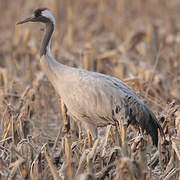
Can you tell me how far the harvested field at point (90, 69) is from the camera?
140 inches

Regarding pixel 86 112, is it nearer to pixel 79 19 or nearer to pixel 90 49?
pixel 90 49

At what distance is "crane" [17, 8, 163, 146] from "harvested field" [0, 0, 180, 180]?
0.51 feet

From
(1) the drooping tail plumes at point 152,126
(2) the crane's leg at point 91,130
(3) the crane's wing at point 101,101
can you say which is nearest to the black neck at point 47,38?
(3) the crane's wing at point 101,101

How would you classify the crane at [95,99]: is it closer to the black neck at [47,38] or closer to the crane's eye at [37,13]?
the black neck at [47,38]

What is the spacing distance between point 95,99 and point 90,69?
2.24 metres

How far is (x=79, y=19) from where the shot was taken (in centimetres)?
1081

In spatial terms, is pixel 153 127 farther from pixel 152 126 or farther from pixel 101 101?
pixel 101 101

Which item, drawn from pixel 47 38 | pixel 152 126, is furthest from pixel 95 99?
pixel 47 38

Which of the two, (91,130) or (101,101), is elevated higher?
(101,101)

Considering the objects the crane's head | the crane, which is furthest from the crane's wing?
the crane's head

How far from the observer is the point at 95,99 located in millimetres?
4637

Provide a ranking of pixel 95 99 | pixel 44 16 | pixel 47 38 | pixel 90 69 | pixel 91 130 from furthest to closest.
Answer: pixel 90 69, pixel 44 16, pixel 47 38, pixel 91 130, pixel 95 99

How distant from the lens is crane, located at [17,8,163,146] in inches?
180

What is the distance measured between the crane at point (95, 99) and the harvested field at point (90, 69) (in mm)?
156
